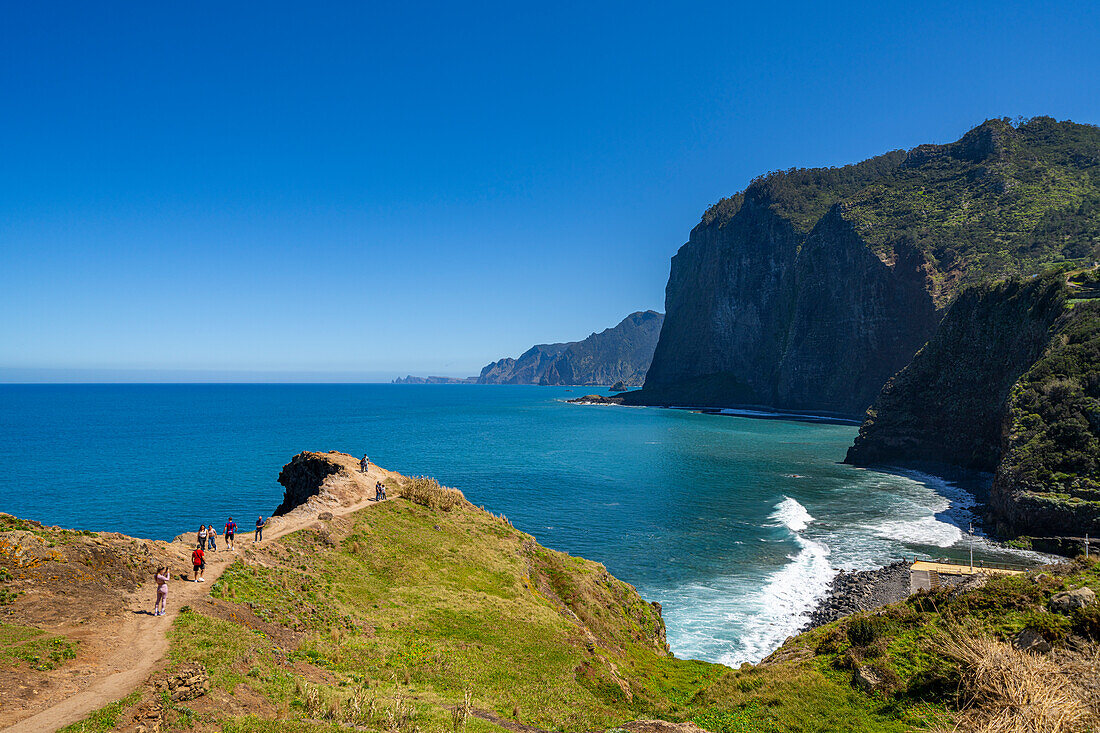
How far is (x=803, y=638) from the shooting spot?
22.9 meters

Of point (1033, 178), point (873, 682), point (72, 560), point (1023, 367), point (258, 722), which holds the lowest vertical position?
point (873, 682)

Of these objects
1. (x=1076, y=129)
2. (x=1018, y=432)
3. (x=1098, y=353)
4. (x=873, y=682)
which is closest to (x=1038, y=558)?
(x=1018, y=432)

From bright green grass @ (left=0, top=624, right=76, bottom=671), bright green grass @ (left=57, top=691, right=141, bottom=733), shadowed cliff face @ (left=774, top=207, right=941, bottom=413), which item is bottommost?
bright green grass @ (left=57, top=691, right=141, bottom=733)

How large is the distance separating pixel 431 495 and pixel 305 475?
983 cm

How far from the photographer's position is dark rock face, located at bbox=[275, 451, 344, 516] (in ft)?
117

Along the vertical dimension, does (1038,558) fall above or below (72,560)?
below

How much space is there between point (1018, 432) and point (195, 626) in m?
66.8

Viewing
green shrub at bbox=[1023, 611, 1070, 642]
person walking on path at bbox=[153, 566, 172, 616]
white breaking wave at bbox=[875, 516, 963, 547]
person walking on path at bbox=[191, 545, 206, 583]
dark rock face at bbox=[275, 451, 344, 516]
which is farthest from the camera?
white breaking wave at bbox=[875, 516, 963, 547]

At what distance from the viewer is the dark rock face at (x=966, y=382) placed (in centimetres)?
7000

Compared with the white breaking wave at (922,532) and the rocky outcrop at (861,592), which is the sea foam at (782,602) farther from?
the white breaking wave at (922,532)

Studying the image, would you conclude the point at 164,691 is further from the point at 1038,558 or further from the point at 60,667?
the point at 1038,558

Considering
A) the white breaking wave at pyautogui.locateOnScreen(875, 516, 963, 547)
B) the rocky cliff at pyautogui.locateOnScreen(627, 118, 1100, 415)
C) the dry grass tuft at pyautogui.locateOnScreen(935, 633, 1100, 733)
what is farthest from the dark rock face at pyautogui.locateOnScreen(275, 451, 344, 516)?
the rocky cliff at pyautogui.locateOnScreen(627, 118, 1100, 415)

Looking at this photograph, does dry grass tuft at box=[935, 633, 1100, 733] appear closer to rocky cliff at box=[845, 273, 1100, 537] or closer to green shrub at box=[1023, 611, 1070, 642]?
green shrub at box=[1023, 611, 1070, 642]

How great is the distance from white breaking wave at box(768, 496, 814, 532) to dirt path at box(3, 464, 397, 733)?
46.3 m
